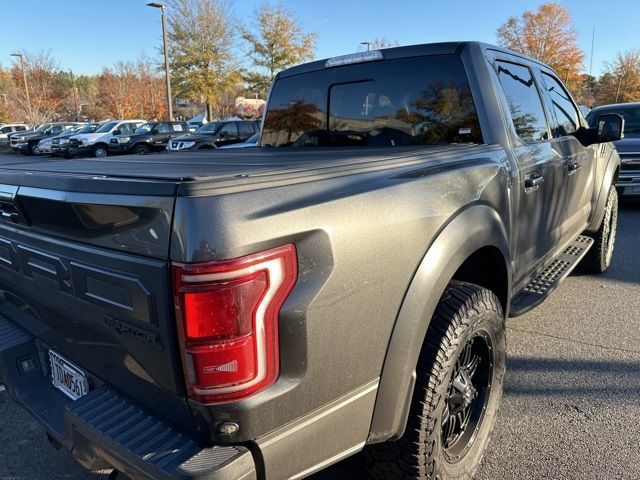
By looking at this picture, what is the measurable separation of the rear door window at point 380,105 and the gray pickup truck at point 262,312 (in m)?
0.36

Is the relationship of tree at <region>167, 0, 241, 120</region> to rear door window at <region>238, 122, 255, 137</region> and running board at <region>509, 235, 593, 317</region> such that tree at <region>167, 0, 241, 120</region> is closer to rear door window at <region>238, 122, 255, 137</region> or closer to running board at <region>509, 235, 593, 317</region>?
rear door window at <region>238, 122, 255, 137</region>

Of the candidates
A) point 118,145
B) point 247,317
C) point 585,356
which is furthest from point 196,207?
point 118,145

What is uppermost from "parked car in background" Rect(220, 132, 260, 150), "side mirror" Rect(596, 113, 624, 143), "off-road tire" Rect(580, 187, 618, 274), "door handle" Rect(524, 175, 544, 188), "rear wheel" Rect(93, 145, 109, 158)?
"side mirror" Rect(596, 113, 624, 143)

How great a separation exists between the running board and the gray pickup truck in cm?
44

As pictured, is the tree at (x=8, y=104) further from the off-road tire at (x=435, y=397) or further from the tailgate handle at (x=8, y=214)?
the off-road tire at (x=435, y=397)

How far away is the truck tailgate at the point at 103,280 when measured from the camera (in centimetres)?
139

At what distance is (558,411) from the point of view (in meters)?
2.88

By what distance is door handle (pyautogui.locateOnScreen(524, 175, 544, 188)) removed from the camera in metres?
2.88

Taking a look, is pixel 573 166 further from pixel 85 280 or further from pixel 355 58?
pixel 85 280

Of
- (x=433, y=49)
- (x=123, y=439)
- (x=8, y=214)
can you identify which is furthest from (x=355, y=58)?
(x=123, y=439)

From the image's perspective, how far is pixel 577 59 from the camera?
4253 centimetres

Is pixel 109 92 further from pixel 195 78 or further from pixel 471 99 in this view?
pixel 471 99

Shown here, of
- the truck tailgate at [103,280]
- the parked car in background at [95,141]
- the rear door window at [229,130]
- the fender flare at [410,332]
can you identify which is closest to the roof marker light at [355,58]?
the fender flare at [410,332]

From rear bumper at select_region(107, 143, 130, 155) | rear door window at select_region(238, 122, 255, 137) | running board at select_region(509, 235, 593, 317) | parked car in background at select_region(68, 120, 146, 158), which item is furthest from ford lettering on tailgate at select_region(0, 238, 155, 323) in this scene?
parked car in background at select_region(68, 120, 146, 158)
